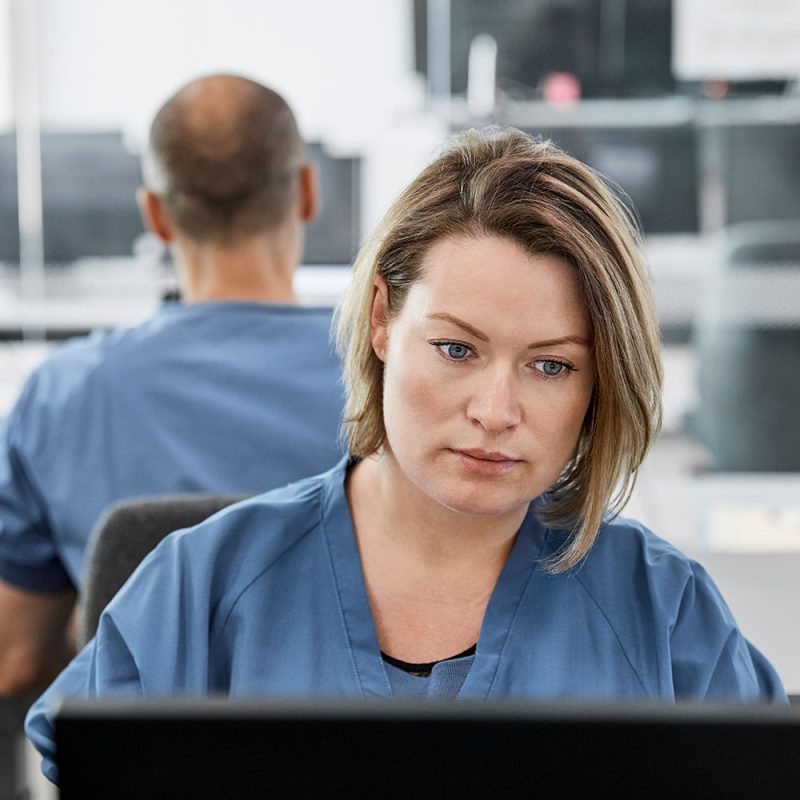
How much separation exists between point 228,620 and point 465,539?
0.70 ft

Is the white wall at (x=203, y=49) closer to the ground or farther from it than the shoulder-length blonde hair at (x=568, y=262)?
farther from it

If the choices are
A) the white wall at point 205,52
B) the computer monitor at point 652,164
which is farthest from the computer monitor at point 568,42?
the white wall at point 205,52

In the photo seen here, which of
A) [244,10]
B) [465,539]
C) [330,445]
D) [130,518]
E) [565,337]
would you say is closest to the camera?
[565,337]

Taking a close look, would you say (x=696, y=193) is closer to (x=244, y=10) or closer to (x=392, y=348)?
(x=244, y=10)

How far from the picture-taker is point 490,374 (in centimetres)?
91

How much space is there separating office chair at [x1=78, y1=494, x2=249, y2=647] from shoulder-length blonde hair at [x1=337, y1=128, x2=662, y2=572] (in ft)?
0.67

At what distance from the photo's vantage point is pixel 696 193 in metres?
3.45

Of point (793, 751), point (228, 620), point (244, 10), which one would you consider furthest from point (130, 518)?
point (244, 10)

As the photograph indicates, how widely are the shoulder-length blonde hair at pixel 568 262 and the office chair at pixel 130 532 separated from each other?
0.67 ft

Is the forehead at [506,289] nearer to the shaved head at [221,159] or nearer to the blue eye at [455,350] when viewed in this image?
the blue eye at [455,350]

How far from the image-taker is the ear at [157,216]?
1724mm

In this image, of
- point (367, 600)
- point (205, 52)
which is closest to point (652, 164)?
point (205, 52)

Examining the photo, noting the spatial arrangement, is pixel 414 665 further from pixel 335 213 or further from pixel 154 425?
pixel 335 213

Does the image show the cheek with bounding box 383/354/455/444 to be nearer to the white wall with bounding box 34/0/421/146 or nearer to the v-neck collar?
the v-neck collar
